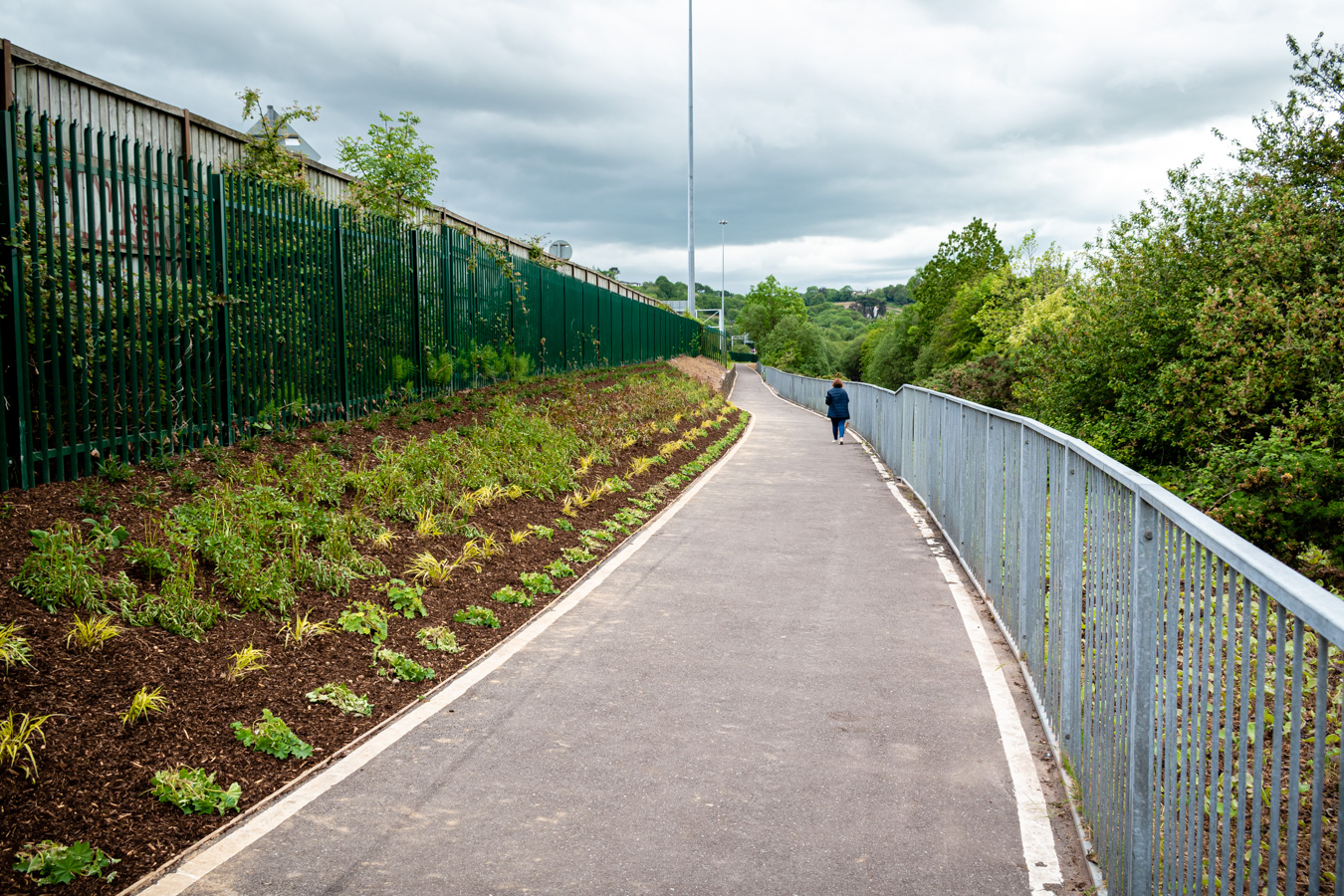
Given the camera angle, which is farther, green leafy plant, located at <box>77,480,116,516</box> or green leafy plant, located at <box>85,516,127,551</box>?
green leafy plant, located at <box>77,480,116,516</box>

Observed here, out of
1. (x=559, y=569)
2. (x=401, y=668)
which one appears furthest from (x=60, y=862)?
(x=559, y=569)

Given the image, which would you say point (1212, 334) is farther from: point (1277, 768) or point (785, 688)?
point (1277, 768)

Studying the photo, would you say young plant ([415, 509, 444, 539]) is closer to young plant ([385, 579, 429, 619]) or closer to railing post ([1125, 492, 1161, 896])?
young plant ([385, 579, 429, 619])

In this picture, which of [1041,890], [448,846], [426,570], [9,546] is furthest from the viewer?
[426,570]

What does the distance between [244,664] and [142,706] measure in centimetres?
76

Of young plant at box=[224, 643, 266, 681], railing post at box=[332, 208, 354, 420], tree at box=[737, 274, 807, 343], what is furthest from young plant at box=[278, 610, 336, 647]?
tree at box=[737, 274, 807, 343]

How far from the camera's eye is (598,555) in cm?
951

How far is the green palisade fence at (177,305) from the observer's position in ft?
21.9

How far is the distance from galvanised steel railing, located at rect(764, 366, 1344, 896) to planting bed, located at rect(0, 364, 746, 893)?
11.9ft

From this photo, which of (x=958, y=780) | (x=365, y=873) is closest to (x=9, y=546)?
(x=365, y=873)

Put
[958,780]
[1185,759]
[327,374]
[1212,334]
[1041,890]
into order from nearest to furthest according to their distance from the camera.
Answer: [1185,759]
[1041,890]
[958,780]
[327,374]
[1212,334]

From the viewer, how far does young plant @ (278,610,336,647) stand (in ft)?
19.6

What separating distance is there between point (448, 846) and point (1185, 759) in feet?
9.11

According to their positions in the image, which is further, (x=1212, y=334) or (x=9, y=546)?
(x=1212, y=334)
